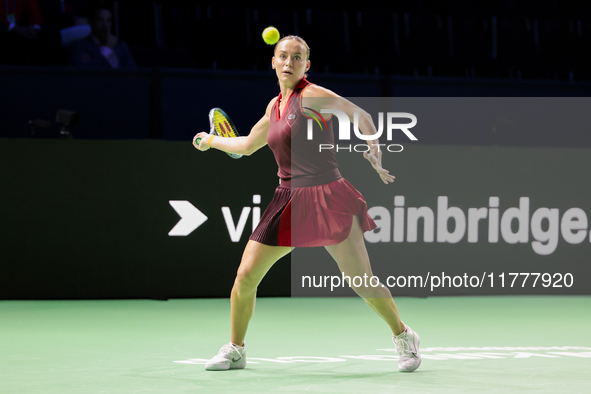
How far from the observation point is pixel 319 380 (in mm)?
3928

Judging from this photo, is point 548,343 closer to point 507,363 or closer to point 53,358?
point 507,363

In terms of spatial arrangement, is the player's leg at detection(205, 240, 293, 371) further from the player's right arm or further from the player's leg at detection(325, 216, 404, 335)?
the player's right arm

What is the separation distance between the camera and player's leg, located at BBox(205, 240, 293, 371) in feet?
13.4

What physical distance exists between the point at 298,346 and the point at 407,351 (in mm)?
1048

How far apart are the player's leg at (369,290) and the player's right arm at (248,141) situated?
2.13ft

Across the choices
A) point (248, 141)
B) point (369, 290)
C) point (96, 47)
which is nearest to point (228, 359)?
point (369, 290)

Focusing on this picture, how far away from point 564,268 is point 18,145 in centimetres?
499

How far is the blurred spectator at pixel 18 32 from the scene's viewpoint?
28.8ft

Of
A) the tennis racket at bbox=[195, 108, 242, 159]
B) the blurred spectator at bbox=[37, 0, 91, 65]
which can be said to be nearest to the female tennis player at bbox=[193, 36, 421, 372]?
the tennis racket at bbox=[195, 108, 242, 159]

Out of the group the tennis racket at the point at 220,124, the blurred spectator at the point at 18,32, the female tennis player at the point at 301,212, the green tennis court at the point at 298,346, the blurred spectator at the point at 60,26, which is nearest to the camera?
the green tennis court at the point at 298,346

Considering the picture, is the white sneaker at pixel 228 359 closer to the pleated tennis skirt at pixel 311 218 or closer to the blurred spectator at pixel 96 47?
the pleated tennis skirt at pixel 311 218

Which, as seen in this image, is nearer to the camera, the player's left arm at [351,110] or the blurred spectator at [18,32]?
the player's left arm at [351,110]

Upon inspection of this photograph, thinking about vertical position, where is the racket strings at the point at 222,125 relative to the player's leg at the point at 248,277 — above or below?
above

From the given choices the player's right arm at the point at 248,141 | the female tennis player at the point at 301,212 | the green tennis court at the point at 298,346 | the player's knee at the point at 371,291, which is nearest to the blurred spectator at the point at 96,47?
the green tennis court at the point at 298,346
